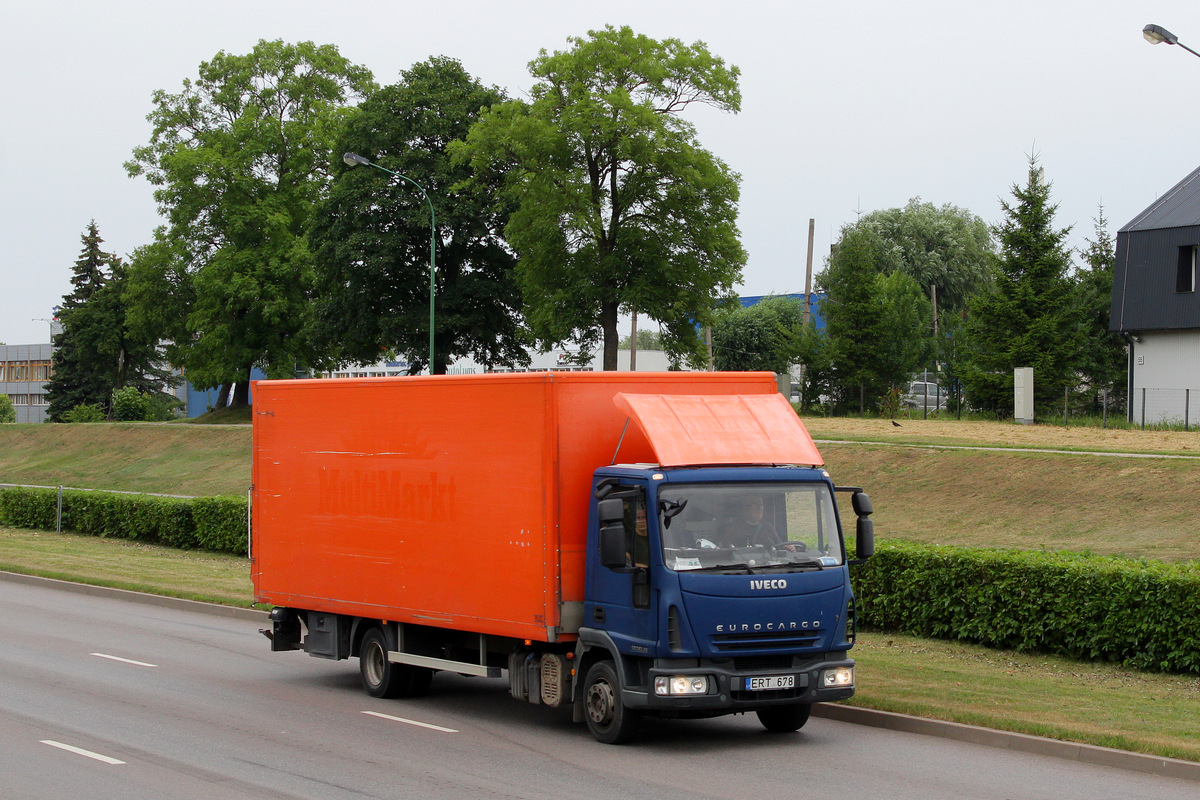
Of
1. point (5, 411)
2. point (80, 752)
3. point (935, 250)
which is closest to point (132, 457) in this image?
point (5, 411)

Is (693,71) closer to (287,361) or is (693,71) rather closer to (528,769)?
(287,361)

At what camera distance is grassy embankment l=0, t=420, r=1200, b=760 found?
11.2m

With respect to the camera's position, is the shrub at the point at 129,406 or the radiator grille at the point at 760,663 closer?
the radiator grille at the point at 760,663

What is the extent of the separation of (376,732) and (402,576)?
63.2 inches

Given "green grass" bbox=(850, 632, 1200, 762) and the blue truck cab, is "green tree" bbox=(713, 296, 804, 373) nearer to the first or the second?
"green grass" bbox=(850, 632, 1200, 762)

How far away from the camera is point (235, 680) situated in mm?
13805

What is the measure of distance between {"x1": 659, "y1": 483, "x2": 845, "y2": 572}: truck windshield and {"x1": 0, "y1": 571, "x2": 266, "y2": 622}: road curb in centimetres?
1089

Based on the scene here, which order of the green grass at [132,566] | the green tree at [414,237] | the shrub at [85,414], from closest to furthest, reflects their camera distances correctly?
the green grass at [132,566]
the green tree at [414,237]
the shrub at [85,414]

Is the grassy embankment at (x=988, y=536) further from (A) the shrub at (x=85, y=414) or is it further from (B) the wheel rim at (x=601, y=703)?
(A) the shrub at (x=85, y=414)

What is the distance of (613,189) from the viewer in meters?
47.6

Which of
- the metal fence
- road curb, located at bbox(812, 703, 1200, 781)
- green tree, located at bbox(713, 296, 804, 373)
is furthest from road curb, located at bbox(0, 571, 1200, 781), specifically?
green tree, located at bbox(713, 296, 804, 373)

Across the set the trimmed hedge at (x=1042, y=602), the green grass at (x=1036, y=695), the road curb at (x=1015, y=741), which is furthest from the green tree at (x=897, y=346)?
the road curb at (x=1015, y=741)

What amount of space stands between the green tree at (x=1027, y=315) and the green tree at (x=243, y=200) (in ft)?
98.3

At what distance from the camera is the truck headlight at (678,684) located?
31.6ft
